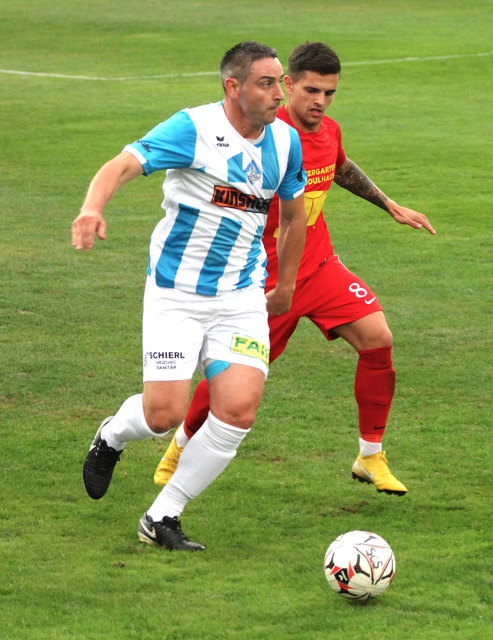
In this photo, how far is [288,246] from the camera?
6883 millimetres

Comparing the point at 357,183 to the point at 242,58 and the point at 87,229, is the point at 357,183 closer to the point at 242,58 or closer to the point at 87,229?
the point at 242,58

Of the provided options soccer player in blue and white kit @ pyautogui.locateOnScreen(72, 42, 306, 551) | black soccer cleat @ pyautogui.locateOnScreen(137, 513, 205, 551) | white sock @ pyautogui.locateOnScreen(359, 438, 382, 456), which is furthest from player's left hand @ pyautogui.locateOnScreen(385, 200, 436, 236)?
black soccer cleat @ pyautogui.locateOnScreen(137, 513, 205, 551)

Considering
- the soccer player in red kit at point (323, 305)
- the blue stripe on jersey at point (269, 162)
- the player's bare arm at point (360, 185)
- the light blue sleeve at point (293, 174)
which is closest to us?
the blue stripe on jersey at point (269, 162)

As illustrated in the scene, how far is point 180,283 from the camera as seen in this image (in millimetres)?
6406

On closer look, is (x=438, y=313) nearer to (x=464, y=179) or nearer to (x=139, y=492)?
(x=139, y=492)

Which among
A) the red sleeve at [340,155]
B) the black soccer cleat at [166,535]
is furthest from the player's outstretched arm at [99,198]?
the red sleeve at [340,155]

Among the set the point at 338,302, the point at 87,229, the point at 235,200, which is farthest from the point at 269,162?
the point at 87,229

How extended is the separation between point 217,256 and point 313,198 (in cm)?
124

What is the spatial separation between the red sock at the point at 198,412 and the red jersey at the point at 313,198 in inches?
28.3

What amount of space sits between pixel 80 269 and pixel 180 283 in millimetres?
6508

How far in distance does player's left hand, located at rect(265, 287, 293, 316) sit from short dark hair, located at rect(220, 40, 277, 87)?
1.26 m

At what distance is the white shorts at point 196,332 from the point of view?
6324 millimetres

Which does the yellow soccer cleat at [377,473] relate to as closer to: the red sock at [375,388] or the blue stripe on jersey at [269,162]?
the red sock at [375,388]

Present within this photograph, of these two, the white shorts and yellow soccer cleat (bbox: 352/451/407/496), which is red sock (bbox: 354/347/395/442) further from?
the white shorts
